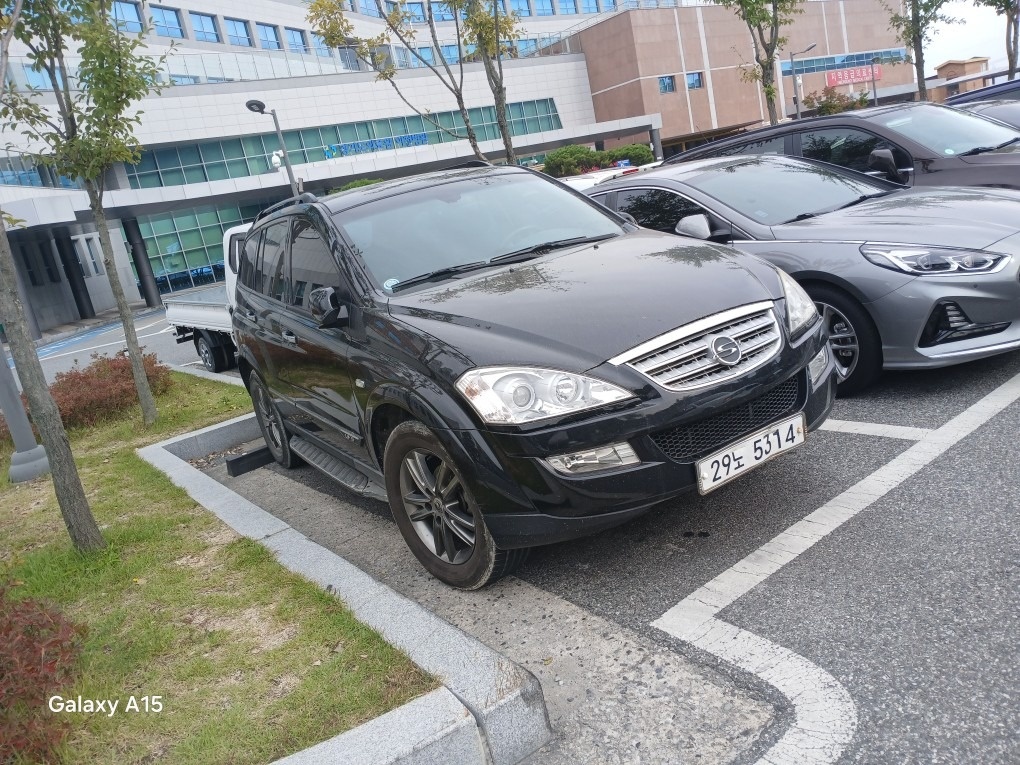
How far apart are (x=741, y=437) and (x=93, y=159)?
7221 mm

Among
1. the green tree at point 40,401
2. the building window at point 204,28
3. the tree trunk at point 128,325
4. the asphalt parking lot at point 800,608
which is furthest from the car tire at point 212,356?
the building window at point 204,28

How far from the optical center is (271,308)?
17.3ft

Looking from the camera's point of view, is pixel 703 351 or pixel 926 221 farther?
pixel 926 221

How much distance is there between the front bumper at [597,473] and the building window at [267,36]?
58639mm

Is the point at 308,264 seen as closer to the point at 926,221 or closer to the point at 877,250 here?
the point at 877,250

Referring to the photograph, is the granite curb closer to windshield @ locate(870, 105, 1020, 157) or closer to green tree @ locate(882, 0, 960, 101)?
windshield @ locate(870, 105, 1020, 157)

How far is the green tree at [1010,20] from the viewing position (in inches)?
941

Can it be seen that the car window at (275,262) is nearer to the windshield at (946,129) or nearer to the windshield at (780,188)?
the windshield at (780,188)

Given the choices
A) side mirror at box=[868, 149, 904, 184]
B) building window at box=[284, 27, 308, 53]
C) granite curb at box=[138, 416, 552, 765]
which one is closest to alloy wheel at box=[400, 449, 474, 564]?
granite curb at box=[138, 416, 552, 765]

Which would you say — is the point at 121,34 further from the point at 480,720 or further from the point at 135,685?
the point at 480,720

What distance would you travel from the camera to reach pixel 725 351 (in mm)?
3254

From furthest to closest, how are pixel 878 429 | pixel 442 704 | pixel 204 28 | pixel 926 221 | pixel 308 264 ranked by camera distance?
pixel 204 28 < pixel 926 221 < pixel 308 264 < pixel 878 429 < pixel 442 704

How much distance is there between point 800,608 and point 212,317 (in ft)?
31.9

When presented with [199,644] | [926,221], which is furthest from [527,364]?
[926,221]
